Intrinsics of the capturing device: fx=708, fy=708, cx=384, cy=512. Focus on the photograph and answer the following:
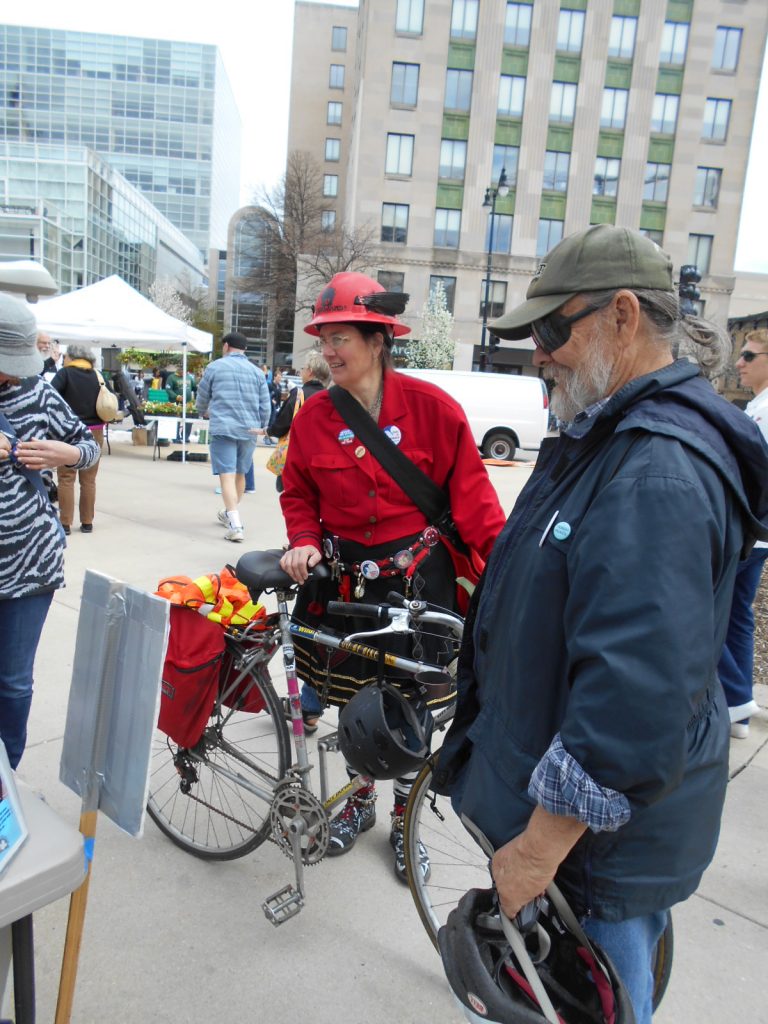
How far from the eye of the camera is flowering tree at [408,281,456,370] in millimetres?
35684

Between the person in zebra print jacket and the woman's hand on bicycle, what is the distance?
905 millimetres

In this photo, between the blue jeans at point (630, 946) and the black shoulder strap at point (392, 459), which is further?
the black shoulder strap at point (392, 459)

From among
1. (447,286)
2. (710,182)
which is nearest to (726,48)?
(710,182)

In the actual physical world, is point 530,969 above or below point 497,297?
below

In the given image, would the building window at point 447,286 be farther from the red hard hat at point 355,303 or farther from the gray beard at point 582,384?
the gray beard at point 582,384

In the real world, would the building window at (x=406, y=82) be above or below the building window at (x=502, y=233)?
above

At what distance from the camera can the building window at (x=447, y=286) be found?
3959 cm

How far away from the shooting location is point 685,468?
1.06 metres

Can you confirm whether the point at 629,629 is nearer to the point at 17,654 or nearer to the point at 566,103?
the point at 17,654

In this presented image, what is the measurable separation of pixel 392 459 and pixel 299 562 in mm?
463

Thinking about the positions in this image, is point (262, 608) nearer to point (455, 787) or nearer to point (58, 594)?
point (455, 787)

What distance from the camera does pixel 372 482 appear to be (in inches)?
94.2

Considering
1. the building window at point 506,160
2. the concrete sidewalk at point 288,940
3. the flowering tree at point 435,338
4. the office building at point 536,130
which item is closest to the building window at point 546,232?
the office building at point 536,130

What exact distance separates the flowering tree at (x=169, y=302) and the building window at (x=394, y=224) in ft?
53.0
